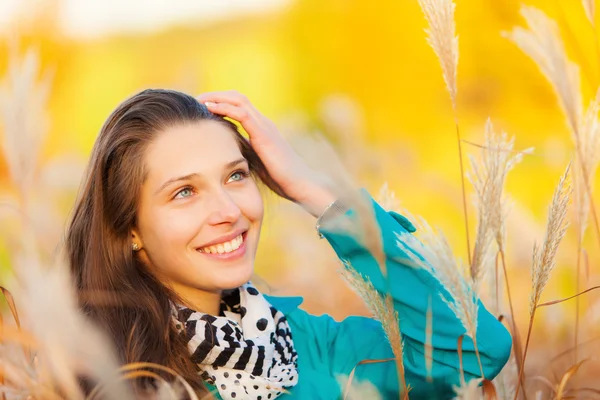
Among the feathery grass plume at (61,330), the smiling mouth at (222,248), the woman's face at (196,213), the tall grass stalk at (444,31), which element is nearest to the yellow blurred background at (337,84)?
the woman's face at (196,213)

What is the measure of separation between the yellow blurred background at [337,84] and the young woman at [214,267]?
0.71 m

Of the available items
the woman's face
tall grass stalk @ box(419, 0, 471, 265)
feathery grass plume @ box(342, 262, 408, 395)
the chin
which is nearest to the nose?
the woman's face

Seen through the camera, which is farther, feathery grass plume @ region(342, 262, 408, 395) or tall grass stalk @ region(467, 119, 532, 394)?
tall grass stalk @ region(467, 119, 532, 394)

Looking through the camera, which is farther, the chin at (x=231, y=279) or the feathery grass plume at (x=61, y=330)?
the chin at (x=231, y=279)

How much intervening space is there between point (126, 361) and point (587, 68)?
140 cm

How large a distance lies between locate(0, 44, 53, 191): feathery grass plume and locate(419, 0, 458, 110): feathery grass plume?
0.87 m

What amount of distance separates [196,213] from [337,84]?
7.96 m

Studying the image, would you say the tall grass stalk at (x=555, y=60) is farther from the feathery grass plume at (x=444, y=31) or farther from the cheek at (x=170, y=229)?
the cheek at (x=170, y=229)

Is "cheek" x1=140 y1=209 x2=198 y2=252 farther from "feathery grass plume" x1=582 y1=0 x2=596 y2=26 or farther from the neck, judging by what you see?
"feathery grass plume" x1=582 y1=0 x2=596 y2=26

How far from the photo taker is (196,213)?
6.08 feet

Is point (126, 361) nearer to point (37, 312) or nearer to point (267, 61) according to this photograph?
point (37, 312)

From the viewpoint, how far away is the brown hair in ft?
6.03

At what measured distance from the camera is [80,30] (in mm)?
7520

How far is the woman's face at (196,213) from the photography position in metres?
1.86
